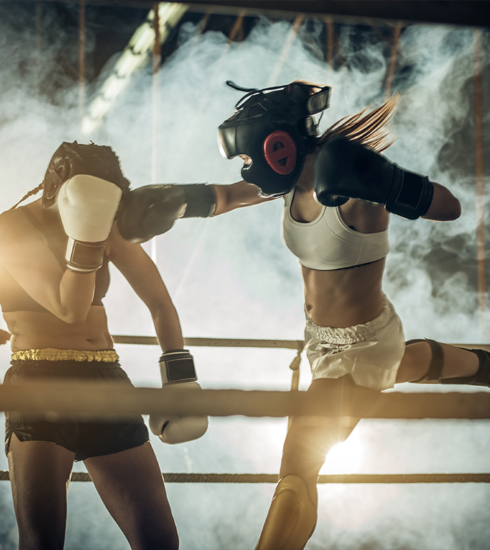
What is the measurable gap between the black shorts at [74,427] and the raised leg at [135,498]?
3 cm

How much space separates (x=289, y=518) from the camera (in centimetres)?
103

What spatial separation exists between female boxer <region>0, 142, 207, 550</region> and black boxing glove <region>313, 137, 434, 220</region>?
1.90 ft

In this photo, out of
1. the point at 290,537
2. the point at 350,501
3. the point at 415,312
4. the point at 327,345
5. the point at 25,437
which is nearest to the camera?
the point at 290,537

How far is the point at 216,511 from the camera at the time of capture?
6023mm

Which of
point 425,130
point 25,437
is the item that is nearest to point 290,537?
point 25,437

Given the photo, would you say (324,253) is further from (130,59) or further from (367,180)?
(130,59)

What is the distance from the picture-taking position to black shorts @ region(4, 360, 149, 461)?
1.18 meters

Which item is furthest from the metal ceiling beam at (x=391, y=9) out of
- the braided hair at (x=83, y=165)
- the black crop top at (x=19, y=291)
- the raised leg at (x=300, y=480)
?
the black crop top at (x=19, y=291)

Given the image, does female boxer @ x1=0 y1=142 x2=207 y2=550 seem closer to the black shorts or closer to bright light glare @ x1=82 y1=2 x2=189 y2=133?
the black shorts

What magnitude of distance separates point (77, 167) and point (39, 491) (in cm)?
87

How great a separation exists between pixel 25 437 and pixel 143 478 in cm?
34

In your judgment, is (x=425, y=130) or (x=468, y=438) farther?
(x=425, y=130)

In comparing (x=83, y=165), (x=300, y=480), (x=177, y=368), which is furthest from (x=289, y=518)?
(x=83, y=165)

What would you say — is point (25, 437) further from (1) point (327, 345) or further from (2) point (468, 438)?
(2) point (468, 438)
